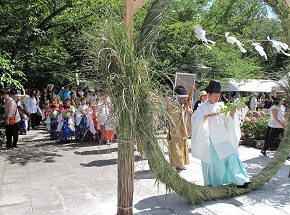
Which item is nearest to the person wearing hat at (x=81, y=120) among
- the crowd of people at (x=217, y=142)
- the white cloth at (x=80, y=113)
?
the white cloth at (x=80, y=113)

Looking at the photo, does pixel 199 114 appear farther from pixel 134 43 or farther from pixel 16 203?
pixel 16 203

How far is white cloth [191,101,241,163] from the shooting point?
3.96 meters

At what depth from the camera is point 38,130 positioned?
1131 cm

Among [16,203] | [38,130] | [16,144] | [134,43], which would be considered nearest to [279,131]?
[134,43]

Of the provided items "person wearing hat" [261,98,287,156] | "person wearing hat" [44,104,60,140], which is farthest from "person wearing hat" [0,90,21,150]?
"person wearing hat" [261,98,287,156]

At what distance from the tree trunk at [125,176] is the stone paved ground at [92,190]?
10.4 inches

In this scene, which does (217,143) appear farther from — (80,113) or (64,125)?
(64,125)

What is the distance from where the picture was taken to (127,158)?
286 cm

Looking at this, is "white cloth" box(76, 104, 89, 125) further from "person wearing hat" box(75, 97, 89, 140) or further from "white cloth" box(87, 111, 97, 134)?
"white cloth" box(87, 111, 97, 134)

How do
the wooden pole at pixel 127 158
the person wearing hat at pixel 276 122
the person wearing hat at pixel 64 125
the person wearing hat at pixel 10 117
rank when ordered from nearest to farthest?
the wooden pole at pixel 127 158 < the person wearing hat at pixel 276 122 < the person wearing hat at pixel 10 117 < the person wearing hat at pixel 64 125

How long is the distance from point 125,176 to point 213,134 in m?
1.69

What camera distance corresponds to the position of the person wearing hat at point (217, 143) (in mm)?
3951

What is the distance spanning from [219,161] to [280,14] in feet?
10.1

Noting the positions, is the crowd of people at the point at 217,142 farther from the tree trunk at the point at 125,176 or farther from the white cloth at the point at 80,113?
the white cloth at the point at 80,113
